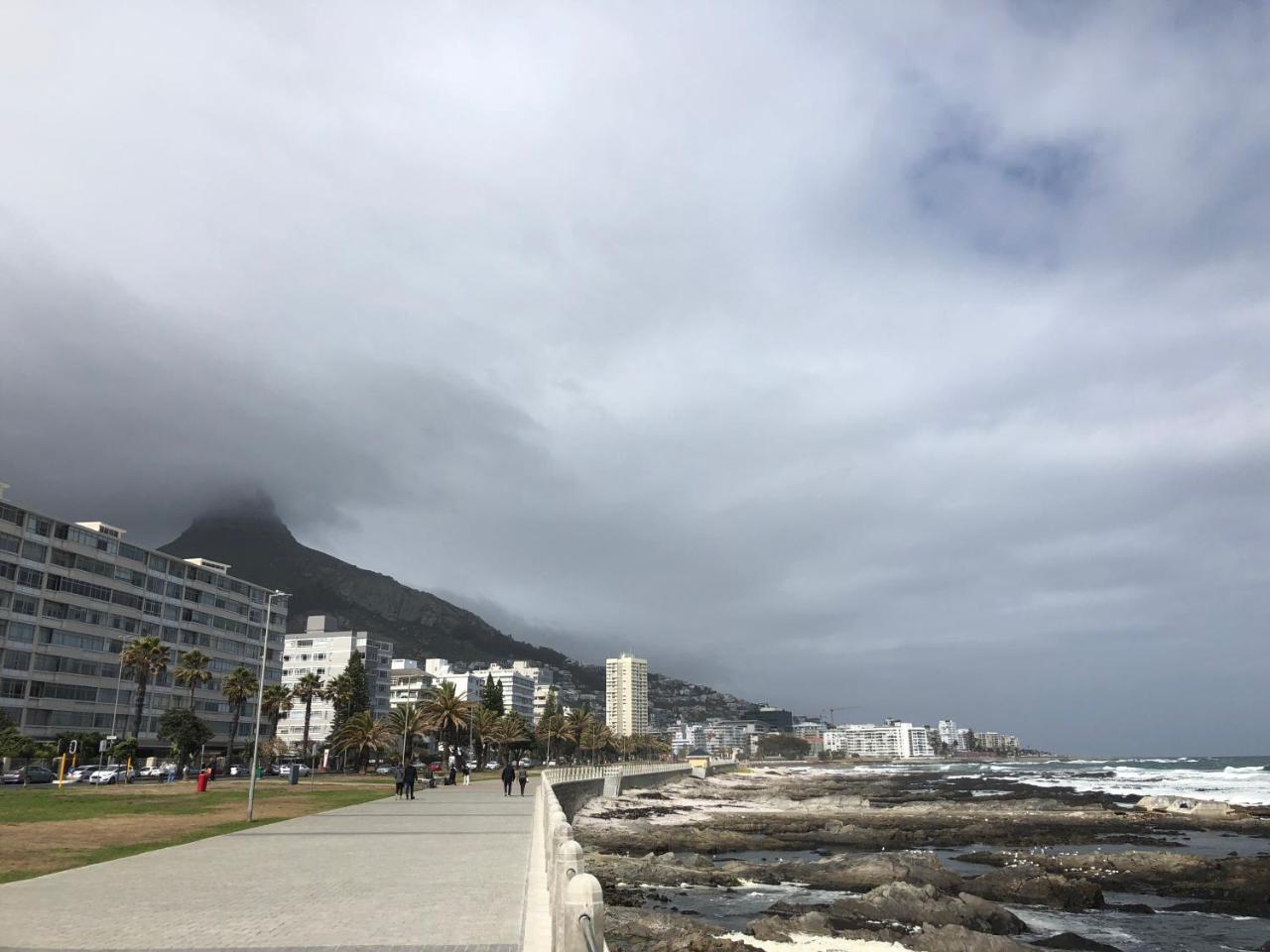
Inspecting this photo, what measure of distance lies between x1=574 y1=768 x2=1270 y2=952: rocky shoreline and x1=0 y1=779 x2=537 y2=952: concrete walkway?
4601mm

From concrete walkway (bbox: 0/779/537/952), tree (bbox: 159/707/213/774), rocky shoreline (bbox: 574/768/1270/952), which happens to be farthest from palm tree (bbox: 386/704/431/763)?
concrete walkway (bbox: 0/779/537/952)

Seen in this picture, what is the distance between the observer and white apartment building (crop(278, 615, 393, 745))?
12250cm

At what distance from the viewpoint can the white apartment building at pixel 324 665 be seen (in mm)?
122500

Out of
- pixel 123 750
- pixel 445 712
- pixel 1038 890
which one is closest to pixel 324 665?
pixel 123 750

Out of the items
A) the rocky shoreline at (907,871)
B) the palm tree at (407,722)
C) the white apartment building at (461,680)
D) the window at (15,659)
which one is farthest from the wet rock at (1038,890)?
the white apartment building at (461,680)

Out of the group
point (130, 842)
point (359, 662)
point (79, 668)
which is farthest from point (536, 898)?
point (359, 662)

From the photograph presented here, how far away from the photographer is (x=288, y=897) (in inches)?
454

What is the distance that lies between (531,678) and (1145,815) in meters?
157

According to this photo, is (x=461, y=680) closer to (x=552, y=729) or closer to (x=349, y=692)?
(x=552, y=729)

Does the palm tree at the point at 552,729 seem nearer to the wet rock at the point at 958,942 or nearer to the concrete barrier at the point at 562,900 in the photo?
the wet rock at the point at 958,942

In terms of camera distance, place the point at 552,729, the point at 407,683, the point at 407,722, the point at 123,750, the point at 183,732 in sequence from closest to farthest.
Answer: the point at 123,750 → the point at 183,732 → the point at 407,722 → the point at 552,729 → the point at 407,683

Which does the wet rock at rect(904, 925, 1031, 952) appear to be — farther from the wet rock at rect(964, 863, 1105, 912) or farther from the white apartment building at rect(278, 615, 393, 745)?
the white apartment building at rect(278, 615, 393, 745)

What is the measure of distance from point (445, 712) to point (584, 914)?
2527 inches

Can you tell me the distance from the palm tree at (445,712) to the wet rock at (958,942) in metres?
52.2
